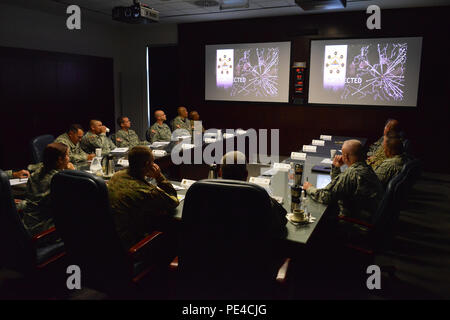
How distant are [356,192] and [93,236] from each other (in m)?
1.74

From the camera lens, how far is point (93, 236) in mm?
1913

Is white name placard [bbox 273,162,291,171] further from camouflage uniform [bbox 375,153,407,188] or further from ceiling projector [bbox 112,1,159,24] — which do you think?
ceiling projector [bbox 112,1,159,24]

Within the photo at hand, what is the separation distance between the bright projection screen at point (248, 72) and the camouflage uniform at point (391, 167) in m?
4.17

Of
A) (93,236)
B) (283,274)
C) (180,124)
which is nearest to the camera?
(283,274)

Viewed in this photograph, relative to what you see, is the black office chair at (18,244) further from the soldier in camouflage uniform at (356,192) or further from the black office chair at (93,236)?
the soldier in camouflage uniform at (356,192)

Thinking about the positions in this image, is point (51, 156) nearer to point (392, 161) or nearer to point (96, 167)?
point (96, 167)

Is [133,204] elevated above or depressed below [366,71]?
below

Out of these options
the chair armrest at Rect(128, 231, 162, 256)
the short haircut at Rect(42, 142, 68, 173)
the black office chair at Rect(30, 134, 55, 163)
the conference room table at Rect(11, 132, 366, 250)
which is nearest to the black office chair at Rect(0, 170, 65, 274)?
the short haircut at Rect(42, 142, 68, 173)

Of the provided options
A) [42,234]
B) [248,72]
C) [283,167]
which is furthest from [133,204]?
[248,72]

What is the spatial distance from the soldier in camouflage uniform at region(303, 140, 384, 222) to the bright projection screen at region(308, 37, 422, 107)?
181 inches
